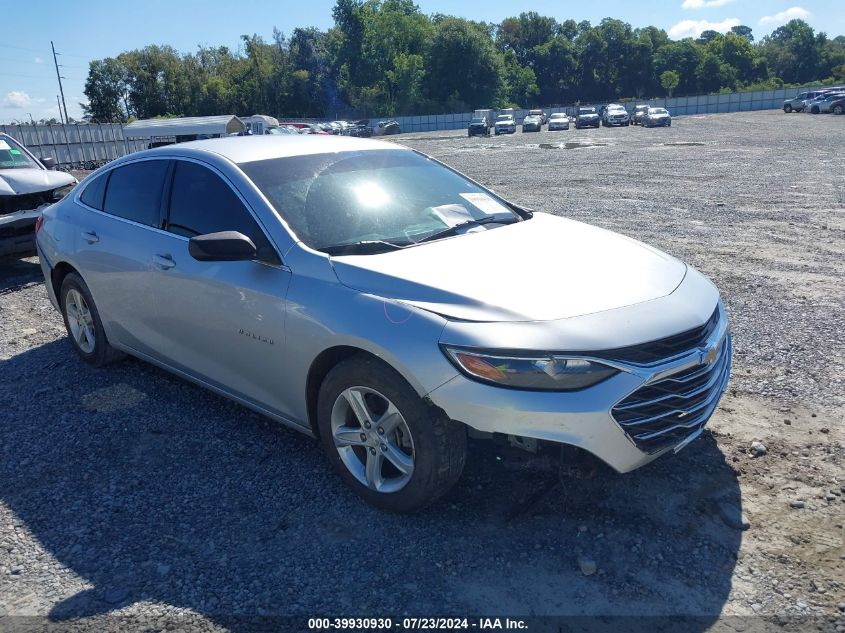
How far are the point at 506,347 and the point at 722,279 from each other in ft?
16.9

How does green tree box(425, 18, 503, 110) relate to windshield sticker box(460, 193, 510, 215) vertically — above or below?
above

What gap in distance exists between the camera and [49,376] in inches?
207

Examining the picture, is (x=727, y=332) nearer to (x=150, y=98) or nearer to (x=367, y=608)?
(x=367, y=608)

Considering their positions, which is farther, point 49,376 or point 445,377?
point 49,376

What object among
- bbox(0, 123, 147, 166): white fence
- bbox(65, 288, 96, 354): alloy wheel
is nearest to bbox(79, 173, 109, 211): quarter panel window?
bbox(65, 288, 96, 354): alloy wheel

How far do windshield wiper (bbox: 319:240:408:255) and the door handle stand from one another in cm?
119

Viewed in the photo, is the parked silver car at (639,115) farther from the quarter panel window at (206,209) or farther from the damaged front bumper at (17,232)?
the quarter panel window at (206,209)

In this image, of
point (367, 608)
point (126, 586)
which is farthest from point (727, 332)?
point (126, 586)

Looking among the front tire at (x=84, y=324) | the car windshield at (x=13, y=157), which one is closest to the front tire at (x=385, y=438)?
the front tire at (x=84, y=324)

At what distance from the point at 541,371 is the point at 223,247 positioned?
1.73 metres

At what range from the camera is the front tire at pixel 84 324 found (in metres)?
5.08

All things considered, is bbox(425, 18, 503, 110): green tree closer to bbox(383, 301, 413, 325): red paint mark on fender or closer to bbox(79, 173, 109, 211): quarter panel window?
bbox(79, 173, 109, 211): quarter panel window

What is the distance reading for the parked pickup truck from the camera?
8.23 metres

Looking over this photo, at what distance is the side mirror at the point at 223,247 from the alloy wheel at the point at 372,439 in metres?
0.91
